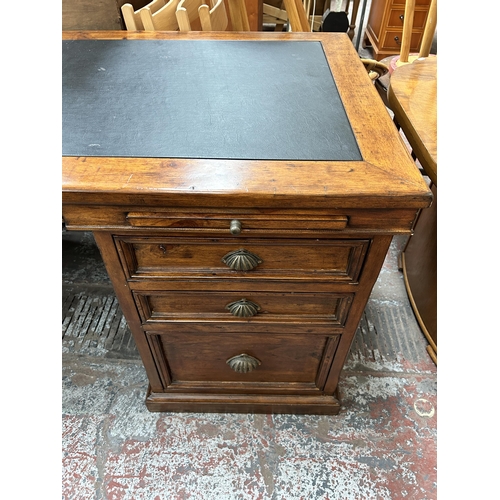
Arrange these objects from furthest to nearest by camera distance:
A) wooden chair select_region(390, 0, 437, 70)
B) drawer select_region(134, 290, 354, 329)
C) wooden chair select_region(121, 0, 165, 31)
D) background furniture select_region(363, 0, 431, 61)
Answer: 1. background furniture select_region(363, 0, 431, 61)
2. wooden chair select_region(390, 0, 437, 70)
3. wooden chair select_region(121, 0, 165, 31)
4. drawer select_region(134, 290, 354, 329)

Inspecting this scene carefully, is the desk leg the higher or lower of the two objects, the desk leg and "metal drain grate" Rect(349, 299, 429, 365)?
the higher

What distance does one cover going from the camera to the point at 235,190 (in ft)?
1.98

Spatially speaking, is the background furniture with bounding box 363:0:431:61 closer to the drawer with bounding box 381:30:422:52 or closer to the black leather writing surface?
the drawer with bounding box 381:30:422:52

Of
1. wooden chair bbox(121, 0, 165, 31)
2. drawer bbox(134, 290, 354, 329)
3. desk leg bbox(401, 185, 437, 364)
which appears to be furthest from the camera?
desk leg bbox(401, 185, 437, 364)

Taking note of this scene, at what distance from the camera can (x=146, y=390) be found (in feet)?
4.07

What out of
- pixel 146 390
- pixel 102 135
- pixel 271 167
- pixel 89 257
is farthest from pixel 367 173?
pixel 89 257

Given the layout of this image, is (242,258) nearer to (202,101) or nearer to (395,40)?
(202,101)

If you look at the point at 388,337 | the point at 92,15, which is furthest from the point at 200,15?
the point at 388,337

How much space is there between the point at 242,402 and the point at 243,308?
46cm

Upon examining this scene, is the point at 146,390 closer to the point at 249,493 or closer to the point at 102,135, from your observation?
the point at 249,493

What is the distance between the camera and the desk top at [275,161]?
2.00ft

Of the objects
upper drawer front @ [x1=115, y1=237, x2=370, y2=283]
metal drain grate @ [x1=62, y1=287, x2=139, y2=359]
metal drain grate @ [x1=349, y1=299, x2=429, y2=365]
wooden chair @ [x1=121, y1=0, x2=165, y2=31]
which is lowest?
metal drain grate @ [x1=349, y1=299, x2=429, y2=365]

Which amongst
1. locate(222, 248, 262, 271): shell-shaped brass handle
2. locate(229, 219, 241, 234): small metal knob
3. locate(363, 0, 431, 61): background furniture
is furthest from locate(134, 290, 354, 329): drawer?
locate(363, 0, 431, 61): background furniture

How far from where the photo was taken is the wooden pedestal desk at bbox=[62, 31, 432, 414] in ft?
2.06
